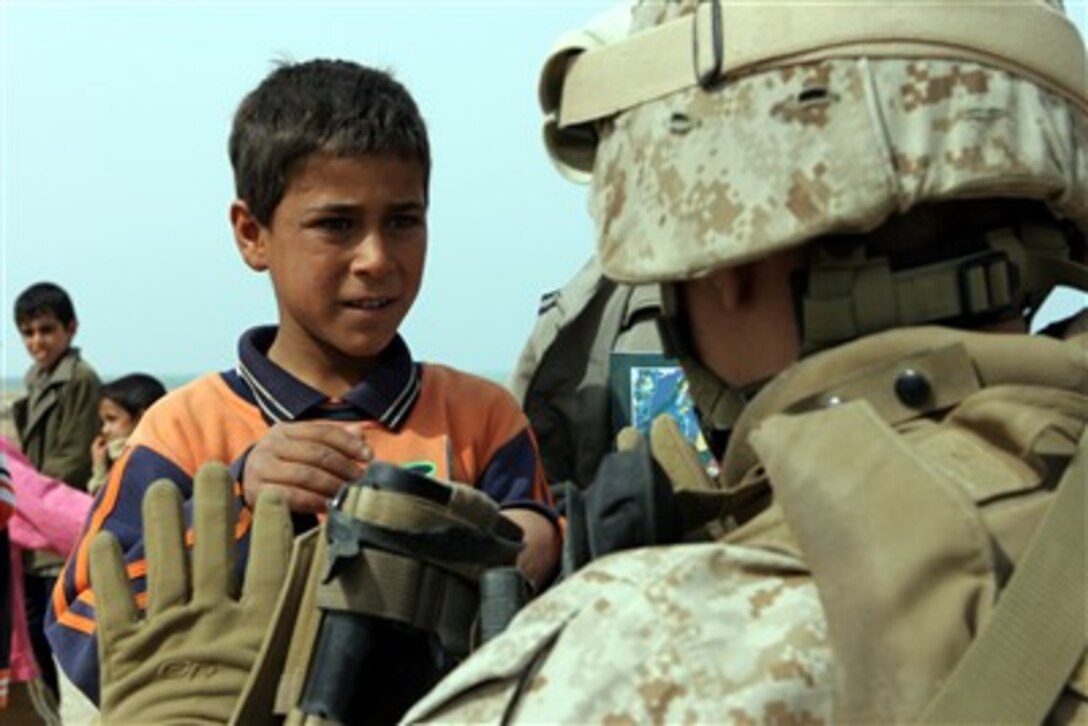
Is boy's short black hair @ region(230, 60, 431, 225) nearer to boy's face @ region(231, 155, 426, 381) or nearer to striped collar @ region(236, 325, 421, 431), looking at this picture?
boy's face @ region(231, 155, 426, 381)

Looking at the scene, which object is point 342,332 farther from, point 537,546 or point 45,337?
point 45,337

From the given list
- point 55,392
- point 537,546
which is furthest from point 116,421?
point 537,546

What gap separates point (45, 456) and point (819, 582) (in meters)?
8.48

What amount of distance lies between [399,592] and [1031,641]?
862mm

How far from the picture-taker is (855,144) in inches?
72.6

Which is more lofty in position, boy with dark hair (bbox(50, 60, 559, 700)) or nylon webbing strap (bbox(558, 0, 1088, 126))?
nylon webbing strap (bbox(558, 0, 1088, 126))

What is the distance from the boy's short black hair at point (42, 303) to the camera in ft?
32.0

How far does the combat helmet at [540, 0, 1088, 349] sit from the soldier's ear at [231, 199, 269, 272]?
131 centimetres

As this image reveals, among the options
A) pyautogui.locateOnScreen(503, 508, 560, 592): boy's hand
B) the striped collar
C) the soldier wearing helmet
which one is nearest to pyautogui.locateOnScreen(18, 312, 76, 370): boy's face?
the striped collar

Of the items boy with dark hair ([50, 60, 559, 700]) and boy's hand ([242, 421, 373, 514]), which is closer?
boy's hand ([242, 421, 373, 514])

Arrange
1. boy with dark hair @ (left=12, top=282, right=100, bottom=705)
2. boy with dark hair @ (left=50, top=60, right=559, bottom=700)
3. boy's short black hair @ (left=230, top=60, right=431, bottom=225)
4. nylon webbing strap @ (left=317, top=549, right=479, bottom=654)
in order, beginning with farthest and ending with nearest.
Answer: boy with dark hair @ (left=12, top=282, right=100, bottom=705) < boy's short black hair @ (left=230, top=60, right=431, bottom=225) < boy with dark hair @ (left=50, top=60, right=559, bottom=700) < nylon webbing strap @ (left=317, top=549, right=479, bottom=654)

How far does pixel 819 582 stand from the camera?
1.62m

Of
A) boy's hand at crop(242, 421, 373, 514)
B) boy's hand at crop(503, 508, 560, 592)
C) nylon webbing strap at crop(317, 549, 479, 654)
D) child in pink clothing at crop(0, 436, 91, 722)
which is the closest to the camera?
nylon webbing strap at crop(317, 549, 479, 654)

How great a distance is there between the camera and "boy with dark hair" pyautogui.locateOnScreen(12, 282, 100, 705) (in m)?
9.50
